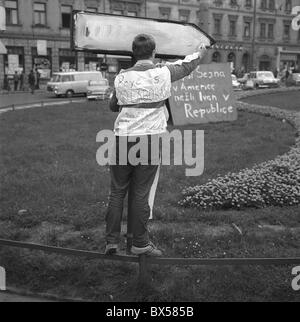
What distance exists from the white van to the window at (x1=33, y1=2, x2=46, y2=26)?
40.7 feet

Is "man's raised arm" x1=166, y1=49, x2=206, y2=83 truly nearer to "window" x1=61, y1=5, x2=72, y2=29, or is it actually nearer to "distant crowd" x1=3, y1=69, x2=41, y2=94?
"distant crowd" x1=3, y1=69, x2=41, y2=94

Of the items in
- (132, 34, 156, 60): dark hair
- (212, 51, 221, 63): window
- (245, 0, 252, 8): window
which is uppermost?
(245, 0, 252, 8): window

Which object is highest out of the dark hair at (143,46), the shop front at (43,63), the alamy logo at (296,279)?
the shop front at (43,63)

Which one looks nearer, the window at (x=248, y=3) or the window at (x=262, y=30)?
the window at (x=248, y=3)

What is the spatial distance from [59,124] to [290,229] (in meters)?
9.72

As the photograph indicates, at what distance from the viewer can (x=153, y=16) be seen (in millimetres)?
49969

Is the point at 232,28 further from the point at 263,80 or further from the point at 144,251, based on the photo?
the point at 144,251

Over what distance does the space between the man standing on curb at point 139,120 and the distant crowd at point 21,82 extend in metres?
33.8

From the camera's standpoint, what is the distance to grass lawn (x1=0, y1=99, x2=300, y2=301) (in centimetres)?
408

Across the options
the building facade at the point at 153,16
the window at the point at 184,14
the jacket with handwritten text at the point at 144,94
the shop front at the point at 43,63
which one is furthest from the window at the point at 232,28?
the jacket with handwritten text at the point at 144,94

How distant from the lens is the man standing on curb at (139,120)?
3.73 meters

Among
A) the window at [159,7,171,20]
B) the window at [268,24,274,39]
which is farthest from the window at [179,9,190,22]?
the window at [268,24,274,39]

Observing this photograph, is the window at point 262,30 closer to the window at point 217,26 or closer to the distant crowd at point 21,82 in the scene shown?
the window at point 217,26
